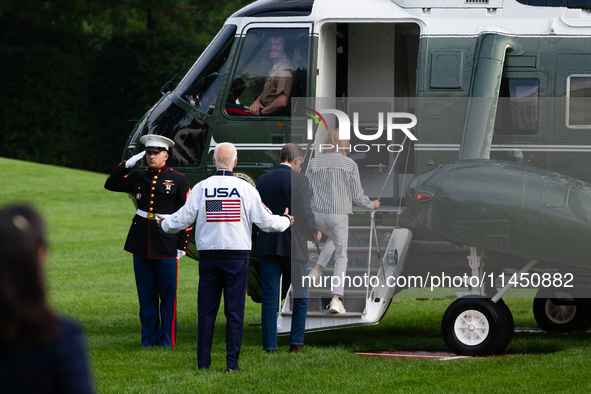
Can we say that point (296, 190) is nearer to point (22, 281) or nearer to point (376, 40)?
point (376, 40)

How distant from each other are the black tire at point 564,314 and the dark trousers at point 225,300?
4.08m

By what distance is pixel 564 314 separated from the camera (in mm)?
8727

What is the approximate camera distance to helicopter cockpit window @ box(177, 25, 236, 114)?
307 inches

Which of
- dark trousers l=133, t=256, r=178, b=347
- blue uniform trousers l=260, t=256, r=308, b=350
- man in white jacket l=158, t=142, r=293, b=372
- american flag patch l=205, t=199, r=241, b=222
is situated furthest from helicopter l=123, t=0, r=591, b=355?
american flag patch l=205, t=199, r=241, b=222

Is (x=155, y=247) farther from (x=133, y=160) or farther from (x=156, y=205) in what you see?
(x=133, y=160)

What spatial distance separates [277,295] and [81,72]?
18.7m

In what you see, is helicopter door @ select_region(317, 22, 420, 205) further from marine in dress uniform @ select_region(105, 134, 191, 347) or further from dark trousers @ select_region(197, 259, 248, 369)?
dark trousers @ select_region(197, 259, 248, 369)

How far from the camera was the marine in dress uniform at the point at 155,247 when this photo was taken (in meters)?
7.13

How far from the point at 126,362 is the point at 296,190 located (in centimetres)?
191

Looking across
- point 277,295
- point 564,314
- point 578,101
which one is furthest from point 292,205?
point 564,314

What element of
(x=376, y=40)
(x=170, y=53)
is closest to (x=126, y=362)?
(x=376, y=40)

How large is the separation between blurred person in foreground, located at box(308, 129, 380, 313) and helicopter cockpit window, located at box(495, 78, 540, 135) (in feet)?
4.56

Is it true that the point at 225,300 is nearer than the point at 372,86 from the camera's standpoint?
Yes

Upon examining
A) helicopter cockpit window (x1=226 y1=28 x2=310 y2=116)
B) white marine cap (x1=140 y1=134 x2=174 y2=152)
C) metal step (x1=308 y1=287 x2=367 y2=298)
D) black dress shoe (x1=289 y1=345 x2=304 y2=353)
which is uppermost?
helicopter cockpit window (x1=226 y1=28 x2=310 y2=116)
